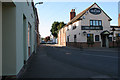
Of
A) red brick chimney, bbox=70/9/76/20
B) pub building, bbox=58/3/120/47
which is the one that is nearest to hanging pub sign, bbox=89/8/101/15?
pub building, bbox=58/3/120/47

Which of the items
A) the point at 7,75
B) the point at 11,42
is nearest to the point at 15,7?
the point at 11,42

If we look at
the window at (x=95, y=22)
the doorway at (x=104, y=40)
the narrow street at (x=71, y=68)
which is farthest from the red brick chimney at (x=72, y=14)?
the narrow street at (x=71, y=68)

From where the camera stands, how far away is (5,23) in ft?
14.4

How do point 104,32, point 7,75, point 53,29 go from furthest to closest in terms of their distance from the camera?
point 53,29 → point 104,32 → point 7,75

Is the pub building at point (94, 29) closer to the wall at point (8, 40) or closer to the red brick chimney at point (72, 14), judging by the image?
the red brick chimney at point (72, 14)

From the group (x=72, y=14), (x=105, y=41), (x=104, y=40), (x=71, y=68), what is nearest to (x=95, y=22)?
(x=104, y=40)

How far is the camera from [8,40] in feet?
14.5

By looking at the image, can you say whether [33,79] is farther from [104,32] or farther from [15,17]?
[104,32]

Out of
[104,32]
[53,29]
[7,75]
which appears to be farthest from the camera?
[53,29]

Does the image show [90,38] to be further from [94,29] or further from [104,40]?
[104,40]

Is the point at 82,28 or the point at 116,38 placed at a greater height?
the point at 82,28

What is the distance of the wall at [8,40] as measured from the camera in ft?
14.3

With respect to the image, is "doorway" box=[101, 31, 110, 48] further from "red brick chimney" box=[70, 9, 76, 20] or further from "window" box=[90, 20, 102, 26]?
"red brick chimney" box=[70, 9, 76, 20]

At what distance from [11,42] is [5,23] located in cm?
79
